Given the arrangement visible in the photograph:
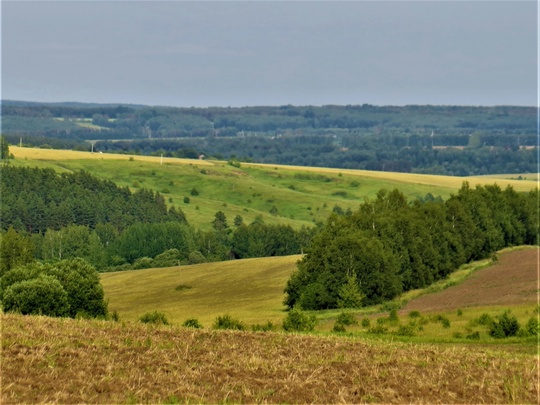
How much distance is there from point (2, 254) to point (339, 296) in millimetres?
46146

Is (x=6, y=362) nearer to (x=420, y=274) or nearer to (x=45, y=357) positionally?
(x=45, y=357)

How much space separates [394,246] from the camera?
100438mm

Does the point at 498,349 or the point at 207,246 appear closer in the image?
the point at 498,349

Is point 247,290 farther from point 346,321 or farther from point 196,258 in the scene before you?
point 196,258

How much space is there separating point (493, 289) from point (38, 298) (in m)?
35.6

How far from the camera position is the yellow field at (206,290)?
8762cm

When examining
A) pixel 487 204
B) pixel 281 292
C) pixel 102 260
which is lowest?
pixel 102 260

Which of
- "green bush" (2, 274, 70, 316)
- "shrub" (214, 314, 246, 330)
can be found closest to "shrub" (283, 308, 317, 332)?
"shrub" (214, 314, 246, 330)

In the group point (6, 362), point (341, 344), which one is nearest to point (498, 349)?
point (341, 344)

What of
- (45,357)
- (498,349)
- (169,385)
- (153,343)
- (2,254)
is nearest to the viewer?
(169,385)

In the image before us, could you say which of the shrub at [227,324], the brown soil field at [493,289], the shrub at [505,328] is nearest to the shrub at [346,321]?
the brown soil field at [493,289]

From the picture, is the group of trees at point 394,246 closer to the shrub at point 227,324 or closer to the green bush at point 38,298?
the green bush at point 38,298

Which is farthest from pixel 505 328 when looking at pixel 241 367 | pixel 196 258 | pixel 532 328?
pixel 196 258

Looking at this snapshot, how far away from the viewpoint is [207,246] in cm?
18500
